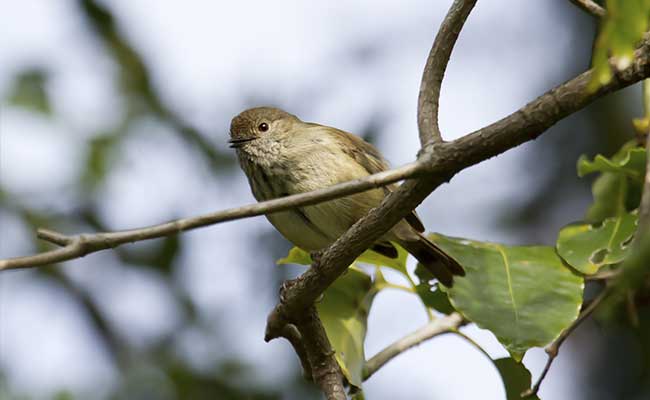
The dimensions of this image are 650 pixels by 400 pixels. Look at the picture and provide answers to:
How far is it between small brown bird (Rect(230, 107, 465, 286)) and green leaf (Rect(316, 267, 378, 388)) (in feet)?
0.95

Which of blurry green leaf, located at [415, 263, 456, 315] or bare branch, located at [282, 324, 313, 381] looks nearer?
bare branch, located at [282, 324, 313, 381]

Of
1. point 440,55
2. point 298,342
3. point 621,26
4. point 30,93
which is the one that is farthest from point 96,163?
point 621,26

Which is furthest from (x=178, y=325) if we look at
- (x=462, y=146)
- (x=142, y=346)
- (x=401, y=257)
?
(x=462, y=146)

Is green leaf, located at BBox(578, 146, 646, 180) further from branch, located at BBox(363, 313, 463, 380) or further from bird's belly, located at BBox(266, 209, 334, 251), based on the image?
bird's belly, located at BBox(266, 209, 334, 251)

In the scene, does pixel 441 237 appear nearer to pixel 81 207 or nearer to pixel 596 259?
pixel 596 259

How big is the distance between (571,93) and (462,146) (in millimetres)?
301

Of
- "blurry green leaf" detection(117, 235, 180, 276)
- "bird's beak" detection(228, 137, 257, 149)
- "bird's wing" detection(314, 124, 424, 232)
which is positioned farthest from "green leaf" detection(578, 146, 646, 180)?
"blurry green leaf" detection(117, 235, 180, 276)

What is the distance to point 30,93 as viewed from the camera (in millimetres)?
6969

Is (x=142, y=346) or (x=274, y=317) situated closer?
(x=274, y=317)

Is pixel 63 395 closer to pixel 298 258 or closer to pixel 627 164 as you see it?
pixel 298 258

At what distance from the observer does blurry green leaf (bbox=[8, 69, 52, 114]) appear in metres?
6.83

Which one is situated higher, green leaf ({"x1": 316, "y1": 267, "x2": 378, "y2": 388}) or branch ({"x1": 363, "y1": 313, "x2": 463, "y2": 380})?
green leaf ({"x1": 316, "y1": 267, "x2": 378, "y2": 388})

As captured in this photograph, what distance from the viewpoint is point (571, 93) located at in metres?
2.34

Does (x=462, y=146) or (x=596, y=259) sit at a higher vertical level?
(x=596, y=259)
